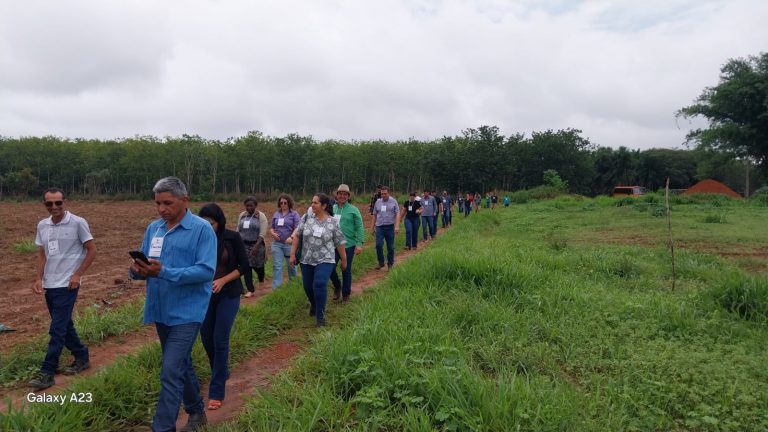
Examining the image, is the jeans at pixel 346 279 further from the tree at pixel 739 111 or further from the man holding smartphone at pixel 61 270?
the tree at pixel 739 111

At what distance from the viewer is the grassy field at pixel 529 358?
2787 millimetres

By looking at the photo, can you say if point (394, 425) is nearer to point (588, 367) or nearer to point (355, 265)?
point (588, 367)

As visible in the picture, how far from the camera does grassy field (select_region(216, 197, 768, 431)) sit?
279 cm

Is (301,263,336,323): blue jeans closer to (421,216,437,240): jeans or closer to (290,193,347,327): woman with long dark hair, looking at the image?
(290,193,347,327): woman with long dark hair

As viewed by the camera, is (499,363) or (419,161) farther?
(419,161)

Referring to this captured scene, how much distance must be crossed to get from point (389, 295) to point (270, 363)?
1613 mm

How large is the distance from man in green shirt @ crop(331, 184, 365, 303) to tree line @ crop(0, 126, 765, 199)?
47344 mm

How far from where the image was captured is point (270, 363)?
13.7 ft

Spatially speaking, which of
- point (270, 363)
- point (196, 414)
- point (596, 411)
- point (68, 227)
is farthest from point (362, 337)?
point (68, 227)

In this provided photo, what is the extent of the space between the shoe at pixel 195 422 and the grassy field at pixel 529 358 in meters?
0.24

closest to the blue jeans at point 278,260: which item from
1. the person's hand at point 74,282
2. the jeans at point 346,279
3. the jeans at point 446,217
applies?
the jeans at point 346,279

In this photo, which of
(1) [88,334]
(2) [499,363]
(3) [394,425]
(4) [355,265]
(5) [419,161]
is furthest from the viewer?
(5) [419,161]

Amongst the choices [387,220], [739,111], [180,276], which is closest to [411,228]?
[387,220]

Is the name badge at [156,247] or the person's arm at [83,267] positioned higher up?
the name badge at [156,247]
